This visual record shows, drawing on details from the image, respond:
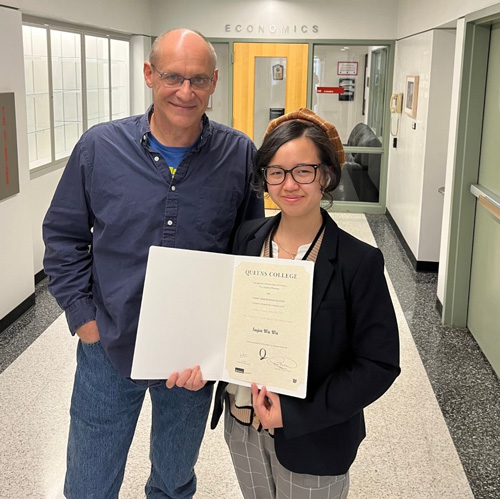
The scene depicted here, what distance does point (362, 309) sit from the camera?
142 cm

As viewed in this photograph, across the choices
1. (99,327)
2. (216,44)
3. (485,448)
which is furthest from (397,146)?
(99,327)

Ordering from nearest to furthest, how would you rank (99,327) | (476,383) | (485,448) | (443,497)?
(99,327), (443,497), (485,448), (476,383)

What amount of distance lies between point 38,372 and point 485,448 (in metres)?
2.39

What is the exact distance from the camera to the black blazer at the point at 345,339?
1.42 meters

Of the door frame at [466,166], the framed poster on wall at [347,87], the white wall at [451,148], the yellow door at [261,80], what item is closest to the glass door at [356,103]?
the framed poster on wall at [347,87]

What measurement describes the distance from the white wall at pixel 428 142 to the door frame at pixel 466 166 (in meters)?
1.34

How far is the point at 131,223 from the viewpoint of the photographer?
1.69 m

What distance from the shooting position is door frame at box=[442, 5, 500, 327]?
412cm

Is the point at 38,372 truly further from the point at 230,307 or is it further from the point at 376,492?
the point at 230,307

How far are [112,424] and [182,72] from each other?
38.6 inches

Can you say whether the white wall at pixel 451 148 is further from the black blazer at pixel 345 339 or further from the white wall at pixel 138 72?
the white wall at pixel 138 72

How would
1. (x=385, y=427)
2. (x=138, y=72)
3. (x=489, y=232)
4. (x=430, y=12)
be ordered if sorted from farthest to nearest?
(x=138, y=72) → (x=430, y=12) → (x=489, y=232) → (x=385, y=427)

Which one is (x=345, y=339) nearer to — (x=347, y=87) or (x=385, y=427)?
(x=385, y=427)

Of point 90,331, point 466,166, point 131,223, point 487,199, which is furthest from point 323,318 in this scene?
point 466,166
